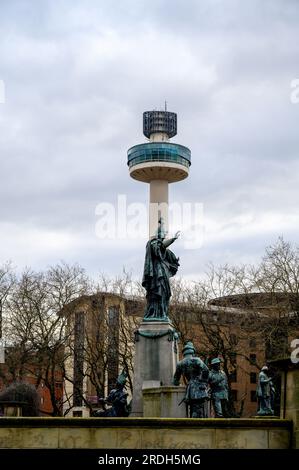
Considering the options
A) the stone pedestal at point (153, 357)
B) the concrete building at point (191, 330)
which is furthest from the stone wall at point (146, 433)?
the concrete building at point (191, 330)

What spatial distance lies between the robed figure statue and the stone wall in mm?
11523

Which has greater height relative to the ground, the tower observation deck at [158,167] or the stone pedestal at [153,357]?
the tower observation deck at [158,167]

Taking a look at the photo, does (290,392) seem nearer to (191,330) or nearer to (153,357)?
(153,357)

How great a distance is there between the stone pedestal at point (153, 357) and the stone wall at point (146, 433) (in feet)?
34.5

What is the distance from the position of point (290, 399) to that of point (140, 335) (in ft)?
38.3

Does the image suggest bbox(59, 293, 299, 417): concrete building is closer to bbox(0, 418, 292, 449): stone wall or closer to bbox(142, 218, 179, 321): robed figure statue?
bbox(142, 218, 179, 321): robed figure statue

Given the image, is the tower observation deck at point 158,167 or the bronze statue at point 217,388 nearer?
the bronze statue at point 217,388

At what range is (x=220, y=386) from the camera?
65.5ft

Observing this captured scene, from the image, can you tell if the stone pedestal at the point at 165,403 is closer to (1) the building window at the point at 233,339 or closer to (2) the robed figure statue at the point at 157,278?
(2) the robed figure statue at the point at 157,278

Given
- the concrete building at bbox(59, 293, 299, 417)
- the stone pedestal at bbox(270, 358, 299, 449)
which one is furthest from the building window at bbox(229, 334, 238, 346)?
the stone pedestal at bbox(270, 358, 299, 449)

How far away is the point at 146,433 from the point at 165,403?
8094mm

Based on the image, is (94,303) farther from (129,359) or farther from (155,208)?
(155,208)

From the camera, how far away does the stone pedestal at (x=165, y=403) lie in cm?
2164
